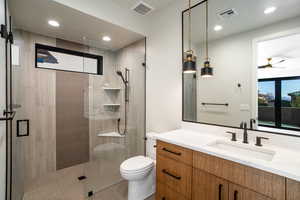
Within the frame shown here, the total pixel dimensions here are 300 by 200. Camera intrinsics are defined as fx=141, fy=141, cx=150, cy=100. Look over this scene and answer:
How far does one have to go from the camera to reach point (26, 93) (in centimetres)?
228

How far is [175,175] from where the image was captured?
1.44 metres

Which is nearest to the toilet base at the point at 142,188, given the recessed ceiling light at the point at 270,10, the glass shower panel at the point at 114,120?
the glass shower panel at the point at 114,120

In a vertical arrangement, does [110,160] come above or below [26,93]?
below

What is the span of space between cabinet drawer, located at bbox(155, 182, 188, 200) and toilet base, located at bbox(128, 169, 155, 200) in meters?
0.33

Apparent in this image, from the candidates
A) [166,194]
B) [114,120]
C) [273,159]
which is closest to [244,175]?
[273,159]

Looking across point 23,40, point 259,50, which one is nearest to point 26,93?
point 23,40

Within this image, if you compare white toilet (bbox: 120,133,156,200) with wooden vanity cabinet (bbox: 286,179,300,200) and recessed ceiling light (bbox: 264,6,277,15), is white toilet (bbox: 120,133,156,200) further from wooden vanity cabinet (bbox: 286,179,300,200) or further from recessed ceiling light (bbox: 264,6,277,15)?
recessed ceiling light (bbox: 264,6,277,15)

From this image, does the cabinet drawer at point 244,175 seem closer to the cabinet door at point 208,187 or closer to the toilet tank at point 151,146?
the cabinet door at point 208,187

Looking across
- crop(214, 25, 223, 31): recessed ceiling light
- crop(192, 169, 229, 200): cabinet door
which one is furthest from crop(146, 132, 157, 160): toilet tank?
crop(214, 25, 223, 31): recessed ceiling light

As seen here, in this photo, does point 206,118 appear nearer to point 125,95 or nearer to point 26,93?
point 125,95

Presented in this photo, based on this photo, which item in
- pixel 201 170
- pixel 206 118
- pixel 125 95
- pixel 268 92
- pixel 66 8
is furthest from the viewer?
pixel 125 95

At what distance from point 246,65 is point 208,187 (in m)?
1.29

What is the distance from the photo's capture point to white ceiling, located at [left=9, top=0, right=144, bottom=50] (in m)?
1.70

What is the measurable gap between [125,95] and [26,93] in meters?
1.58
